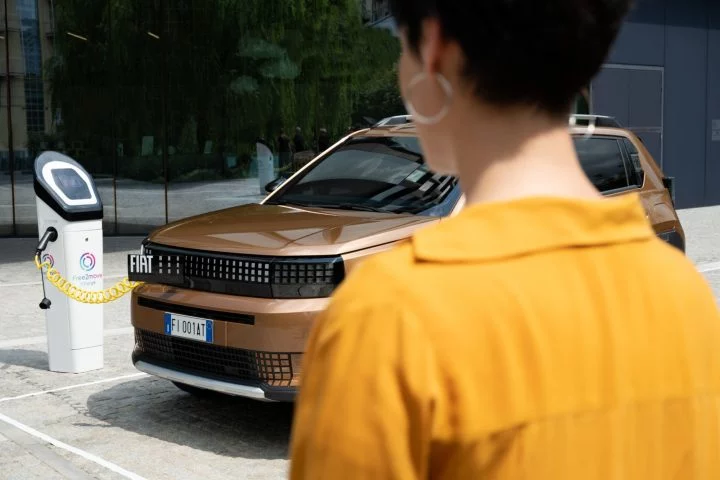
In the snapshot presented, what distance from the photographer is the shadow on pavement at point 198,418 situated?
224 inches

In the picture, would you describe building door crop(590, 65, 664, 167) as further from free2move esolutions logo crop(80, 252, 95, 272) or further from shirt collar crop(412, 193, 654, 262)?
shirt collar crop(412, 193, 654, 262)

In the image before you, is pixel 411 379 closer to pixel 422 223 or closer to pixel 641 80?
pixel 422 223

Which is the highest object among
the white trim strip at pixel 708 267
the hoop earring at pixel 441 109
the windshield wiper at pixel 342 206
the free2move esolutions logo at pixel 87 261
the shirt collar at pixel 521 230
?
the hoop earring at pixel 441 109

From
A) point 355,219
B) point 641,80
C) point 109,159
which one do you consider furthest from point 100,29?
point 355,219

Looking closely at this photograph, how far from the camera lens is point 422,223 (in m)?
5.73

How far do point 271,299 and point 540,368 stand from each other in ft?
14.2

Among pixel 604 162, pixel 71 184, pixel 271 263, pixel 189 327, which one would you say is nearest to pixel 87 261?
pixel 71 184

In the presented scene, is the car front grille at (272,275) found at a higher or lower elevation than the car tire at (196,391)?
higher

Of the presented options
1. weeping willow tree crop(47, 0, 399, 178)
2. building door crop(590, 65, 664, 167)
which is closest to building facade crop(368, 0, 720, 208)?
building door crop(590, 65, 664, 167)

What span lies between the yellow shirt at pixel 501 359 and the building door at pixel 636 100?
63.8 feet

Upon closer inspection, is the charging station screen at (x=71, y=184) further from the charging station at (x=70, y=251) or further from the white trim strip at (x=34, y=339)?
the white trim strip at (x=34, y=339)

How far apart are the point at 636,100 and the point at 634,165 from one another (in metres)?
13.8

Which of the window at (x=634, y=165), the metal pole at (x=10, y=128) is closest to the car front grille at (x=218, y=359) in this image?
the window at (x=634, y=165)

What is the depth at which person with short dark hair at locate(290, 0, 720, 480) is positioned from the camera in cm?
102
